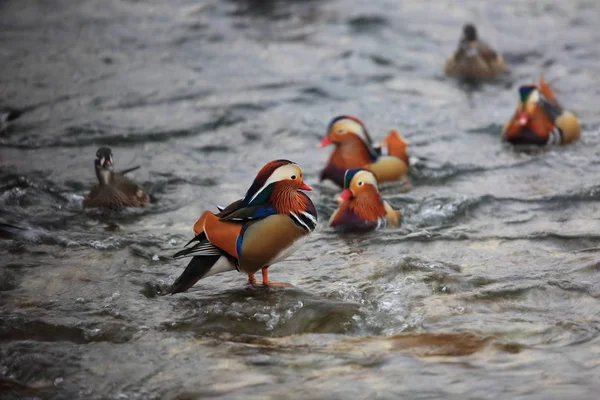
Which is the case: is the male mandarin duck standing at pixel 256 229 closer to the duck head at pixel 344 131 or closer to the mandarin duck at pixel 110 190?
the mandarin duck at pixel 110 190

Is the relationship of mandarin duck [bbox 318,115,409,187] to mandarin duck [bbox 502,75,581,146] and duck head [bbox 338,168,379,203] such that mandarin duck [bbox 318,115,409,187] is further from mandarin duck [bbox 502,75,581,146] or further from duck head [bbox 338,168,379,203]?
mandarin duck [bbox 502,75,581,146]

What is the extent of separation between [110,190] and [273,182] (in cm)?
Answer: 237

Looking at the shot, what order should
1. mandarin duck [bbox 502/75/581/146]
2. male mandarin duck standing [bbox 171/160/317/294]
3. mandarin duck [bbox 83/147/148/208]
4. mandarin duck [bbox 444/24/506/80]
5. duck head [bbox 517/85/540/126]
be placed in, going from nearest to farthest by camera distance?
male mandarin duck standing [bbox 171/160/317/294]
mandarin duck [bbox 83/147/148/208]
mandarin duck [bbox 502/75/581/146]
duck head [bbox 517/85/540/126]
mandarin duck [bbox 444/24/506/80]

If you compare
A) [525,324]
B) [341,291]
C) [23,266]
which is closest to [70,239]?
[23,266]

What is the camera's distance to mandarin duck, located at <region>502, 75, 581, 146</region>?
333 inches

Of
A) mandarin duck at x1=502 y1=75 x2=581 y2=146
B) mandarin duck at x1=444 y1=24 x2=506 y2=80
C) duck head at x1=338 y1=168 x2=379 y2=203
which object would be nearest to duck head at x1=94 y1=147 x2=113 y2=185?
duck head at x1=338 y1=168 x2=379 y2=203

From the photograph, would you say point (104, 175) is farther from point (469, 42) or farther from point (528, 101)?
point (469, 42)

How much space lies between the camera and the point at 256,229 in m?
5.07

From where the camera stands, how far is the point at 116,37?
12.1 meters

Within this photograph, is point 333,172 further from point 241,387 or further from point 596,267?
point 241,387

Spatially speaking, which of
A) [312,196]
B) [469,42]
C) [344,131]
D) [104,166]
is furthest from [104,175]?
[469,42]

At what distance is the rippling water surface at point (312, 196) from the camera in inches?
172

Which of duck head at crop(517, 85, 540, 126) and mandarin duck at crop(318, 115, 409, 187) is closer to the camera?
mandarin duck at crop(318, 115, 409, 187)

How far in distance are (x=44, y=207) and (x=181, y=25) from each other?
5987mm
